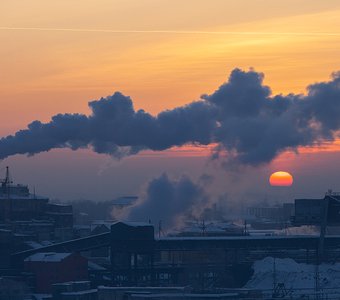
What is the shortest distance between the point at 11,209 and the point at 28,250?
12.6 metres

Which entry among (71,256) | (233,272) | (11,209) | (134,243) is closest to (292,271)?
(233,272)

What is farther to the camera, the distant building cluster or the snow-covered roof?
the snow-covered roof

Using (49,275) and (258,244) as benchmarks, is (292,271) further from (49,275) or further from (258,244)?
(49,275)

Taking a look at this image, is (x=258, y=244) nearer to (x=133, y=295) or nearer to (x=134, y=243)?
(x=134, y=243)

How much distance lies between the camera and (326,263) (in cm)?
6419

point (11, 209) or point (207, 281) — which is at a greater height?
point (11, 209)

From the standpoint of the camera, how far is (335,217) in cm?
5769

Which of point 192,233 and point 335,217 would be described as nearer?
point 335,217

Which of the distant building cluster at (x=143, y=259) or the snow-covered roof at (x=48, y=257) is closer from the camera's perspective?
the distant building cluster at (x=143, y=259)

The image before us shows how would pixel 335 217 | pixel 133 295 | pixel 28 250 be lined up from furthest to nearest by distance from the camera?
pixel 28 250 → pixel 335 217 → pixel 133 295

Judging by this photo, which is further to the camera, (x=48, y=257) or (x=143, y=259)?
(x=143, y=259)

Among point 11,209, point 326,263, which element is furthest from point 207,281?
point 11,209

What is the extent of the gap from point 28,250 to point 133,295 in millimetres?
16400

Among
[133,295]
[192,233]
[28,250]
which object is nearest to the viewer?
[133,295]
